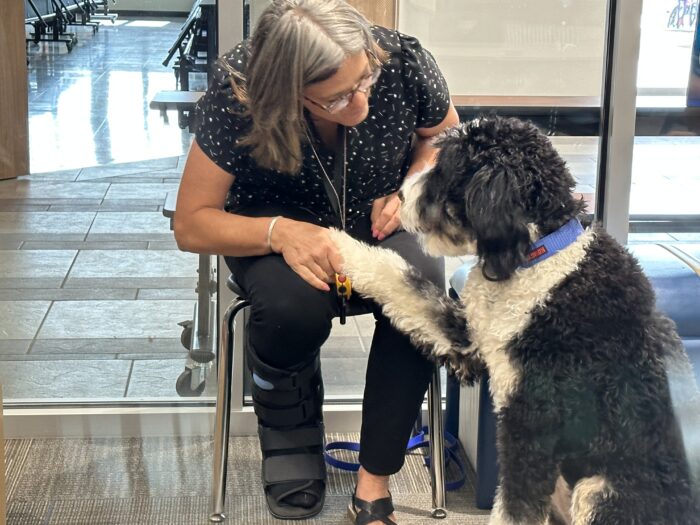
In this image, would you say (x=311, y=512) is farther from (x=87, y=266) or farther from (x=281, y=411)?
(x=87, y=266)

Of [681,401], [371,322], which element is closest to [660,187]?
[371,322]

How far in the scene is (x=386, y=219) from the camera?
6.43 feet

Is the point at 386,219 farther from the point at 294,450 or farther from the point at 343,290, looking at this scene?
the point at 294,450

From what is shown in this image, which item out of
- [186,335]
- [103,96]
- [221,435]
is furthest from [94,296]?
[221,435]

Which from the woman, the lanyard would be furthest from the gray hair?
the lanyard

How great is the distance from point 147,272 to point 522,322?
1315 mm

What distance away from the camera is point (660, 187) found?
2615 mm

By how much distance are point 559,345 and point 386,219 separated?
550mm

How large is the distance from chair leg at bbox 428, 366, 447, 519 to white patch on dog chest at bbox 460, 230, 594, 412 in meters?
0.41

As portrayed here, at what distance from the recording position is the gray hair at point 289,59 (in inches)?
66.4

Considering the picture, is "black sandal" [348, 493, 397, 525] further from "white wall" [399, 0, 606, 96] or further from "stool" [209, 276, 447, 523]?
"white wall" [399, 0, 606, 96]

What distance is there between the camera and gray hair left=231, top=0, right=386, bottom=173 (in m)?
1.69

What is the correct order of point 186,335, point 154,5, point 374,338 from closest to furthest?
1. point 374,338
2. point 154,5
3. point 186,335

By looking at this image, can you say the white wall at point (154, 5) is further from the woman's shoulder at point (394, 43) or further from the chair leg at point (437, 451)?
the chair leg at point (437, 451)
